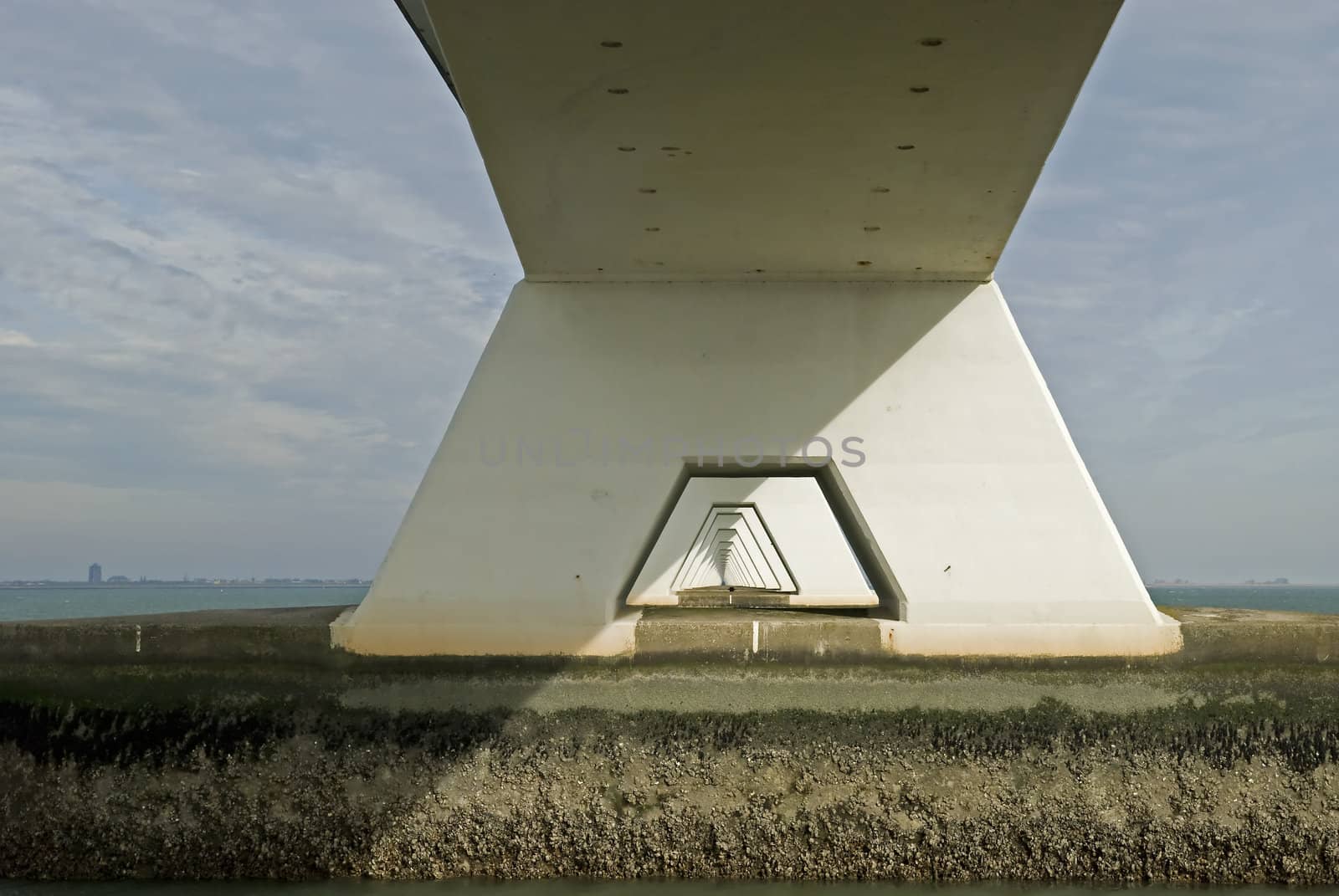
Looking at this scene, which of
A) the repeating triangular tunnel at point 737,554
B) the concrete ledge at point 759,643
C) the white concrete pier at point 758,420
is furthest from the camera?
the repeating triangular tunnel at point 737,554

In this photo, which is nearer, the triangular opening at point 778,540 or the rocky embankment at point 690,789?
the rocky embankment at point 690,789

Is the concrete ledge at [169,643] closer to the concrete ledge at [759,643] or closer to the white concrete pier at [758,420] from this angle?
the concrete ledge at [759,643]

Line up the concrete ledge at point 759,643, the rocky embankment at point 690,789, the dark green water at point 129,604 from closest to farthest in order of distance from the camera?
the rocky embankment at point 690,789
the concrete ledge at point 759,643
the dark green water at point 129,604

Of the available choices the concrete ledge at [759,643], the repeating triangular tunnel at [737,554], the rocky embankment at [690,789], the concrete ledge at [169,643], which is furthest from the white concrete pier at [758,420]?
the repeating triangular tunnel at [737,554]

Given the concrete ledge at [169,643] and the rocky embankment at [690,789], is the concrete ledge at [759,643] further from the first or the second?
the rocky embankment at [690,789]

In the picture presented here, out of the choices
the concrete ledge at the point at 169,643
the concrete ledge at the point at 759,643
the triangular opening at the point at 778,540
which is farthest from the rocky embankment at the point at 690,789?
the triangular opening at the point at 778,540

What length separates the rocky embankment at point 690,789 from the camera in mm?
6789

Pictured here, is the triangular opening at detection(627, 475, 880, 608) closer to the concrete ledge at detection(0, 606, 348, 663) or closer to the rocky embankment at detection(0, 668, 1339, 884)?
the rocky embankment at detection(0, 668, 1339, 884)

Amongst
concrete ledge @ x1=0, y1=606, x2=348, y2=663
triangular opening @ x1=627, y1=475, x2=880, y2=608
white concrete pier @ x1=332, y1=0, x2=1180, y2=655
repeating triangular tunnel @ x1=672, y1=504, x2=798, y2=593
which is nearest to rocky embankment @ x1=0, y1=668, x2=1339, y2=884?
concrete ledge @ x1=0, y1=606, x2=348, y2=663

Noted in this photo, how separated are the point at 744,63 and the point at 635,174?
147 centimetres

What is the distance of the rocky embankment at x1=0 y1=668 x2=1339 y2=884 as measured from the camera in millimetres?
6789

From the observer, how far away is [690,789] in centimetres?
695

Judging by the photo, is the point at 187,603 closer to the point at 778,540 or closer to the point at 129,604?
the point at 129,604

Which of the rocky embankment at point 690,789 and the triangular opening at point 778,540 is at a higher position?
the triangular opening at point 778,540
